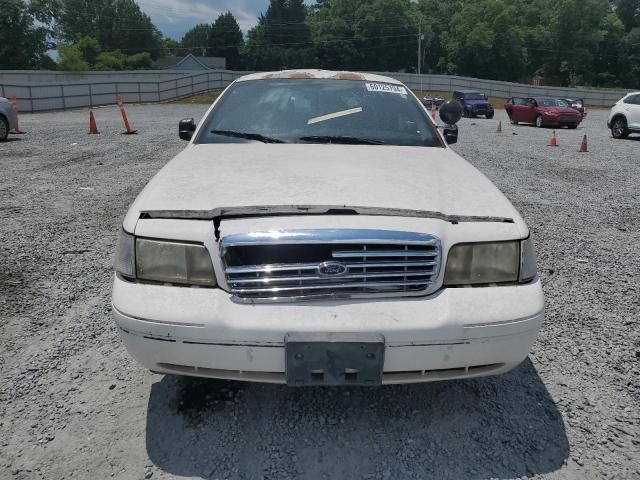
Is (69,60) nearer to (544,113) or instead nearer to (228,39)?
(228,39)

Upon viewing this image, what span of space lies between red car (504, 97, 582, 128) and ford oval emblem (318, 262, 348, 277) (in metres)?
21.8

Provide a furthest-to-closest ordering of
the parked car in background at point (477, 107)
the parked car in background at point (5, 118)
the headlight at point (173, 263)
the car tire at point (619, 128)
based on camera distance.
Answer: the parked car in background at point (477, 107), the car tire at point (619, 128), the parked car in background at point (5, 118), the headlight at point (173, 263)

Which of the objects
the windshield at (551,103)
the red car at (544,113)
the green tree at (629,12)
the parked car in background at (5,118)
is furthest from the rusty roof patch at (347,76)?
the green tree at (629,12)

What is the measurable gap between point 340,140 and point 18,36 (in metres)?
68.1

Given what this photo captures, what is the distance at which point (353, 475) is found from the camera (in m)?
2.01

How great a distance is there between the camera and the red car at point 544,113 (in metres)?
21.0

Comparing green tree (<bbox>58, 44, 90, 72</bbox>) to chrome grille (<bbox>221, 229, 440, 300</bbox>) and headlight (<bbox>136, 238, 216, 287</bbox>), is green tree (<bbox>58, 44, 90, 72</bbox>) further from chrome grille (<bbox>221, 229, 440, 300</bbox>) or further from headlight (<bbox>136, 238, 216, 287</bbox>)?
chrome grille (<bbox>221, 229, 440, 300</bbox>)

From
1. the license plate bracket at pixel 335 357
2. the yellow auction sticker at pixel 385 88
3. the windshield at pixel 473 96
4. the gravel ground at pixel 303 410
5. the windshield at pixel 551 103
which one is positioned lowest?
the gravel ground at pixel 303 410

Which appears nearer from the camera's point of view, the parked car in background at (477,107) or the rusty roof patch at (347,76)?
the rusty roof patch at (347,76)

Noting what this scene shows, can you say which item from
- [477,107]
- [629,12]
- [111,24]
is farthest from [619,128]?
[111,24]

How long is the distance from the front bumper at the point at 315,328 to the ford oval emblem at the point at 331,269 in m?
0.12

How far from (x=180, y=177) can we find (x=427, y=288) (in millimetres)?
1356

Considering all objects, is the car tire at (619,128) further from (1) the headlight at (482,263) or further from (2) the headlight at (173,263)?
(2) the headlight at (173,263)

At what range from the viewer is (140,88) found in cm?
3133
